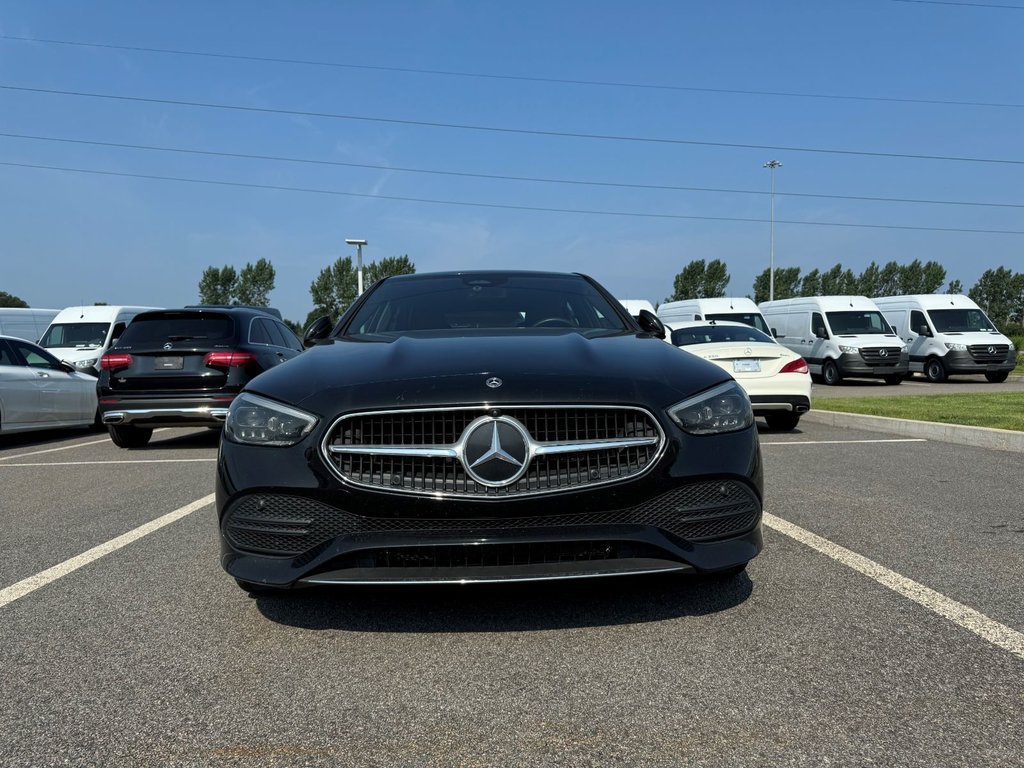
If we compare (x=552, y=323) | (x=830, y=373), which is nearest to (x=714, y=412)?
(x=552, y=323)

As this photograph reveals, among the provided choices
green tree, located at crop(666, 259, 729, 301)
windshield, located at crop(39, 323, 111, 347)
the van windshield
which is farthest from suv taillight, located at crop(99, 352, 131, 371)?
green tree, located at crop(666, 259, 729, 301)

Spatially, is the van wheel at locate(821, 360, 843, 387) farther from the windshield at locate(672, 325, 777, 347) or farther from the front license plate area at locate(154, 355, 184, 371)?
the front license plate area at locate(154, 355, 184, 371)

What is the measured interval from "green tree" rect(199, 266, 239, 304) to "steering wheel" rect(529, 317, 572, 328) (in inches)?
3340

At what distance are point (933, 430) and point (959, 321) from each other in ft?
50.4

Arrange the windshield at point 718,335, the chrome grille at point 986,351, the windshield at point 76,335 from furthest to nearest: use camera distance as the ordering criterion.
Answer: the chrome grille at point 986,351 → the windshield at point 76,335 → the windshield at point 718,335

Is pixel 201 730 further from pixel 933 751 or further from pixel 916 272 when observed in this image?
pixel 916 272

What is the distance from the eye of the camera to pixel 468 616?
3457mm

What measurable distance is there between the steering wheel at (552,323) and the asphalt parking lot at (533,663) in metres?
1.45

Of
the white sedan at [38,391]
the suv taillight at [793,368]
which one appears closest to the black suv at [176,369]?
the white sedan at [38,391]

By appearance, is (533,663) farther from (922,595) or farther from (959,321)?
(959,321)

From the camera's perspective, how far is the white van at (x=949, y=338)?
72.7 feet

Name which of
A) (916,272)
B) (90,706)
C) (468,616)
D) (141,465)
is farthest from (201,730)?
(916,272)

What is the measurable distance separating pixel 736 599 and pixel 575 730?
136cm

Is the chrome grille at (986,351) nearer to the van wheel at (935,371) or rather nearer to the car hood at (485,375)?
the van wheel at (935,371)
